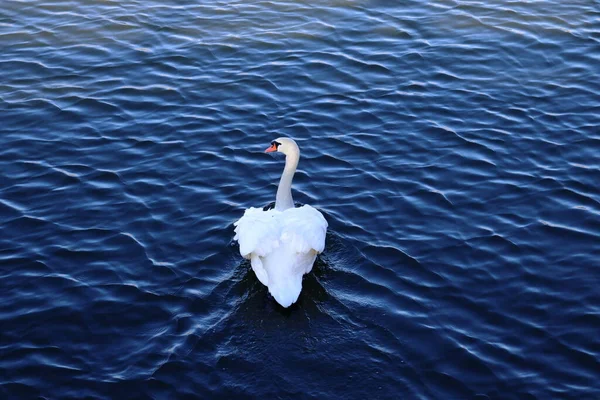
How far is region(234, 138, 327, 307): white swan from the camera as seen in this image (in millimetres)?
11422

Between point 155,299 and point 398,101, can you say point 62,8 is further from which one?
point 155,299

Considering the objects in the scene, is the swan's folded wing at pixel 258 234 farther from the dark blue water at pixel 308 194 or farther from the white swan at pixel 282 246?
the dark blue water at pixel 308 194

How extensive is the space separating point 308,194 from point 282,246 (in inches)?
98.7

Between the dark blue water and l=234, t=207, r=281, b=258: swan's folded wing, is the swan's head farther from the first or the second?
l=234, t=207, r=281, b=258: swan's folded wing

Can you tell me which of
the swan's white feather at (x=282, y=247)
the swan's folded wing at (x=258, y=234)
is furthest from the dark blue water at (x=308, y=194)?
the swan's folded wing at (x=258, y=234)

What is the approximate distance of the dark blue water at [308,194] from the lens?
413 inches

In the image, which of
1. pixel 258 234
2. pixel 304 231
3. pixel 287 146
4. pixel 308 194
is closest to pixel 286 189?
pixel 287 146

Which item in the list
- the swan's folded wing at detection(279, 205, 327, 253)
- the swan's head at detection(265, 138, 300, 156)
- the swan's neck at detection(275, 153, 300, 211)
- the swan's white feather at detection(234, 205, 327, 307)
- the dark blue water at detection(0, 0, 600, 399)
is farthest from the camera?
the swan's head at detection(265, 138, 300, 156)

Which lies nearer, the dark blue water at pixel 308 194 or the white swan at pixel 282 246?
the dark blue water at pixel 308 194

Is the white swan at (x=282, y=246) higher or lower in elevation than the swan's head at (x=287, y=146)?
lower

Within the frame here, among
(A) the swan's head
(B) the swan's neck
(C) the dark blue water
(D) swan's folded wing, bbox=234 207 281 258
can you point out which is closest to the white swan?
(D) swan's folded wing, bbox=234 207 281 258

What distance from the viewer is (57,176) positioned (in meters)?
14.3

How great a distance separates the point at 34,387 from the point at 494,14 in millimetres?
13775

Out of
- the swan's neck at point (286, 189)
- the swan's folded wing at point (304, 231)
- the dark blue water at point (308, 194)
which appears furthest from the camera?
the swan's neck at point (286, 189)
